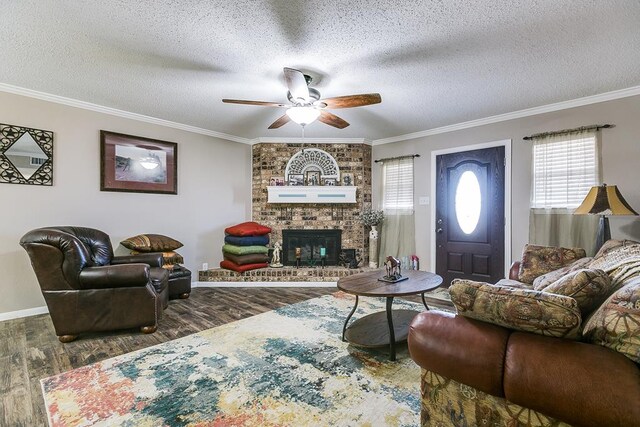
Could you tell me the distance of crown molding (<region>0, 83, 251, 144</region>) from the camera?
3264 mm

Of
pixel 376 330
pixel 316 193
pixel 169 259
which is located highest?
pixel 316 193

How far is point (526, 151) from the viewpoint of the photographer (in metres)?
3.91

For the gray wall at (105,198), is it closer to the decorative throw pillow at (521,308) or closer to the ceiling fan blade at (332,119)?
the ceiling fan blade at (332,119)

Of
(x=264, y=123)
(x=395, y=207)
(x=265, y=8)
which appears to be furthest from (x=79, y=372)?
(x=395, y=207)


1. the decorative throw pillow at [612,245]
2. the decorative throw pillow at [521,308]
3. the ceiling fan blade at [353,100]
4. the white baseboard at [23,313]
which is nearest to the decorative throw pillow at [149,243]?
the white baseboard at [23,313]

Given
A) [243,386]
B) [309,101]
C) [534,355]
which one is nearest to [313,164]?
[309,101]

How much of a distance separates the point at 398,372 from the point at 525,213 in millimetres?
3027

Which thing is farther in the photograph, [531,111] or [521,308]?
[531,111]

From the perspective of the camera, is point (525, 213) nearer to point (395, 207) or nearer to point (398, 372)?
point (395, 207)

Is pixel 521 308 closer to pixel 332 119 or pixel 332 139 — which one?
pixel 332 119

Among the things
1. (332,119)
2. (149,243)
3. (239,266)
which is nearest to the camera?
(332,119)

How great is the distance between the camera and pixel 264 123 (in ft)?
14.5

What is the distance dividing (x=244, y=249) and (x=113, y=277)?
215 cm

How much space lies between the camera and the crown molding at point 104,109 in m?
3.26
